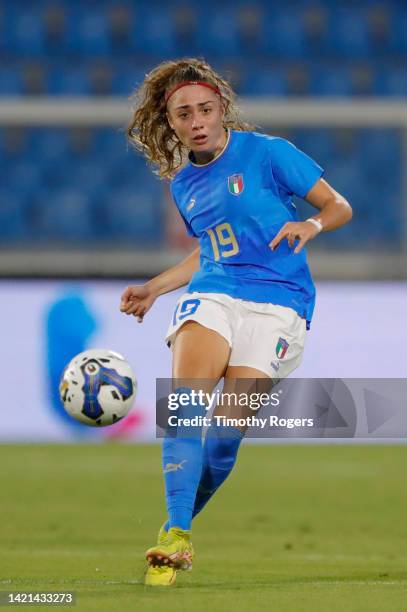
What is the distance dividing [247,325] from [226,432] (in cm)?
38

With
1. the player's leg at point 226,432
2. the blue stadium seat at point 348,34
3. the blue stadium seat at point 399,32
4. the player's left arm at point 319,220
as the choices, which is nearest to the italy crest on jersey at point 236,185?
the player's left arm at point 319,220

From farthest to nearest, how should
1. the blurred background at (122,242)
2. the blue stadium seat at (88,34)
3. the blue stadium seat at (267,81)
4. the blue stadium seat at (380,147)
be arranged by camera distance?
the blue stadium seat at (88,34)
the blue stadium seat at (267,81)
the blue stadium seat at (380,147)
the blurred background at (122,242)

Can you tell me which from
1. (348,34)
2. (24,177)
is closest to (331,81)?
(348,34)

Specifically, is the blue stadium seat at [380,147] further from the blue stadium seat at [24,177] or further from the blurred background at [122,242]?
the blue stadium seat at [24,177]

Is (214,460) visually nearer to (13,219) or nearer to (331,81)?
(13,219)

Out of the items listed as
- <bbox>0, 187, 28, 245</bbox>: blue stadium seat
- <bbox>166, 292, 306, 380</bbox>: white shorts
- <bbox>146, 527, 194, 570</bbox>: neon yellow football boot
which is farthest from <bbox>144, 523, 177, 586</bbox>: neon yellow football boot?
<bbox>0, 187, 28, 245</bbox>: blue stadium seat

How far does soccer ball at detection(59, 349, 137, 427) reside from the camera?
4965mm

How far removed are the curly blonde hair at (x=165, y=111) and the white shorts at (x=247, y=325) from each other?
64 cm

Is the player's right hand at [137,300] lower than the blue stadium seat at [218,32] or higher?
higher

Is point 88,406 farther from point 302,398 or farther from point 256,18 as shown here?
point 256,18

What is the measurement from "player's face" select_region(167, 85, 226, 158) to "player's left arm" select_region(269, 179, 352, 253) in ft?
1.35

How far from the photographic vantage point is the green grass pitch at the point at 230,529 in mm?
4437

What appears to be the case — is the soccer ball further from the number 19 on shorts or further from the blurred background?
the blurred background

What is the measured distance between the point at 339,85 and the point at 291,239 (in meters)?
8.87
